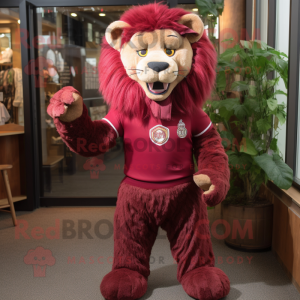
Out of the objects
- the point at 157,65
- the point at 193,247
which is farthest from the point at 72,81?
the point at 193,247

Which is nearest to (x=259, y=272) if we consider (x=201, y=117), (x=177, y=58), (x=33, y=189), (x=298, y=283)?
(x=298, y=283)

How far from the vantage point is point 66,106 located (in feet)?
4.75

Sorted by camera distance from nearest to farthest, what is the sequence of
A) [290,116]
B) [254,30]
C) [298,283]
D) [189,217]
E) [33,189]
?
1. [189,217]
2. [298,283]
3. [290,116]
4. [254,30]
5. [33,189]

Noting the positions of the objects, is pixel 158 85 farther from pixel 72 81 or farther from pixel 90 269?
pixel 72 81

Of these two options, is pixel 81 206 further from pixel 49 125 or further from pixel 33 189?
pixel 49 125

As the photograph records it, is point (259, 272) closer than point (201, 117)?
No

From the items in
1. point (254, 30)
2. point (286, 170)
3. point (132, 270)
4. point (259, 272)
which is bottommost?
point (259, 272)

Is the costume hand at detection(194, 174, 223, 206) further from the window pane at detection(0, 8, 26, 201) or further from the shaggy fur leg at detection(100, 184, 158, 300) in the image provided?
the window pane at detection(0, 8, 26, 201)

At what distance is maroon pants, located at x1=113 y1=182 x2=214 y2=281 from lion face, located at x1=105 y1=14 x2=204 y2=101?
459 millimetres

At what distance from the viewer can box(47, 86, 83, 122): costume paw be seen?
1436 mm

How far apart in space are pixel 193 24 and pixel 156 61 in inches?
10.4

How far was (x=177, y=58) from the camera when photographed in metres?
1.58

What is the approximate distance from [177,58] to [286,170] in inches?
36.6

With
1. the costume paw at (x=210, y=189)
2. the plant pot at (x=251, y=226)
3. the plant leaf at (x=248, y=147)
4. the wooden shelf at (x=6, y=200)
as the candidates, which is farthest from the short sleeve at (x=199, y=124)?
the wooden shelf at (x=6, y=200)
